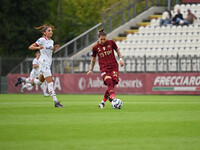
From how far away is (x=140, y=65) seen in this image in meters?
27.7

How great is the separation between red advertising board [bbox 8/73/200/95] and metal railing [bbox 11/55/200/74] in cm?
54

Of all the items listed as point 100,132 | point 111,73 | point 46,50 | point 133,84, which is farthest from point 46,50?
point 133,84

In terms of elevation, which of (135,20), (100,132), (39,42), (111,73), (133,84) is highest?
(135,20)

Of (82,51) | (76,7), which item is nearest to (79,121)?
(82,51)

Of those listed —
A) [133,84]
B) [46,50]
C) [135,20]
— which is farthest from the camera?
[135,20]

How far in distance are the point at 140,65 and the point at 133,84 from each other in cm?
119

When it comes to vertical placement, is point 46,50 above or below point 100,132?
above

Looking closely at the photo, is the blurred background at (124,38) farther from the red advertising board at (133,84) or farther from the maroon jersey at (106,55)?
the maroon jersey at (106,55)

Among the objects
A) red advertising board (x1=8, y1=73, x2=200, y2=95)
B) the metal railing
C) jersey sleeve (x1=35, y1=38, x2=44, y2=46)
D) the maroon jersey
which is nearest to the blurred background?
the metal railing

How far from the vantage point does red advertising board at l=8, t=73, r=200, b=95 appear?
84.5ft

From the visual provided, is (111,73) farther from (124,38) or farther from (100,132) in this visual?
(124,38)

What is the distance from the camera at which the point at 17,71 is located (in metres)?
30.5

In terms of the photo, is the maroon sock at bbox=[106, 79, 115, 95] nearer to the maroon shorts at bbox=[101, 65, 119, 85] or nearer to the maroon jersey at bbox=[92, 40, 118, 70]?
the maroon shorts at bbox=[101, 65, 119, 85]

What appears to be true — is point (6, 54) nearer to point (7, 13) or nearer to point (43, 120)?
point (7, 13)
